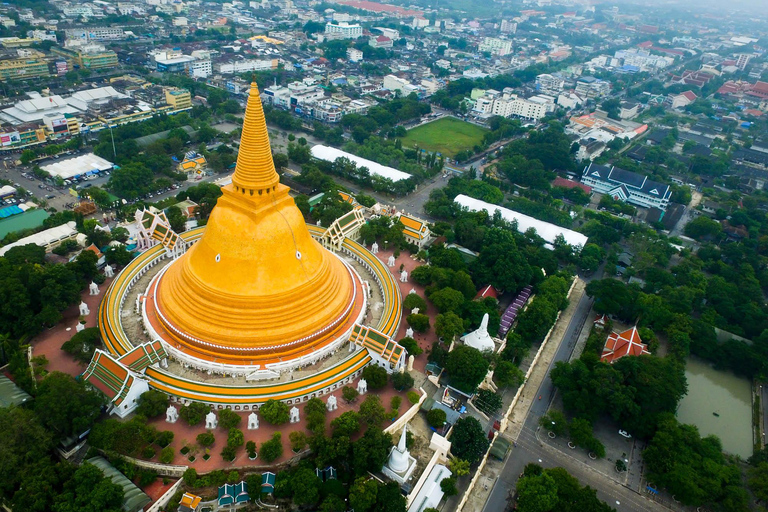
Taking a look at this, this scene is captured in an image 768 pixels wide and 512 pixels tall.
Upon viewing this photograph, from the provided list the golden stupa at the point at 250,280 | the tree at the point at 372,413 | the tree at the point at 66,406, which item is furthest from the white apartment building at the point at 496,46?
the tree at the point at 66,406

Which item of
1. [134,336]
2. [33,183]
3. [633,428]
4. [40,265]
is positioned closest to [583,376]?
[633,428]

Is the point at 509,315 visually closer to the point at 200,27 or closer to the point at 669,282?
the point at 669,282

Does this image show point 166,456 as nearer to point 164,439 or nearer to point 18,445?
point 164,439

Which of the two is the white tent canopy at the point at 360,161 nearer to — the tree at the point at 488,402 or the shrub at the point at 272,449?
the tree at the point at 488,402

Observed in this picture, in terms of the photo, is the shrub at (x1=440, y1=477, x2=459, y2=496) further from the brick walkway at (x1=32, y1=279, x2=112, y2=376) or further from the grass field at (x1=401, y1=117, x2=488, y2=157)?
the grass field at (x1=401, y1=117, x2=488, y2=157)

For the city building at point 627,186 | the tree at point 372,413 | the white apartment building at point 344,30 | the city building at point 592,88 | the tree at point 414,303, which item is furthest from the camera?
the white apartment building at point 344,30

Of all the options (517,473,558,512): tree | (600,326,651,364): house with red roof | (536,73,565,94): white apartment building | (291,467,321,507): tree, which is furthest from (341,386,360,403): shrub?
(536,73,565,94): white apartment building
